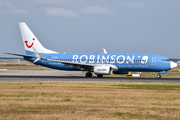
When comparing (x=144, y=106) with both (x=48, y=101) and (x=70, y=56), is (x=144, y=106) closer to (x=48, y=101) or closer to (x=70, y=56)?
(x=48, y=101)

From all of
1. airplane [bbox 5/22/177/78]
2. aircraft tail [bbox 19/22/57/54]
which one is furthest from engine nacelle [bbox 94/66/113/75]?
aircraft tail [bbox 19/22/57/54]

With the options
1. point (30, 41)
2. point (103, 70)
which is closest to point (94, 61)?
point (103, 70)

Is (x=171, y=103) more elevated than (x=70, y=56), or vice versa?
(x=70, y=56)

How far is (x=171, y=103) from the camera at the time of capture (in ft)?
58.3

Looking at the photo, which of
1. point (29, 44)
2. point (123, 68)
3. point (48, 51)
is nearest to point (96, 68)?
point (123, 68)

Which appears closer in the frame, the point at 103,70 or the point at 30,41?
the point at 103,70

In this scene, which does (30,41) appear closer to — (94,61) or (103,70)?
(94,61)

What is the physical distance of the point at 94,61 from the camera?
158 ft

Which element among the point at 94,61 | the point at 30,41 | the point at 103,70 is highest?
the point at 30,41

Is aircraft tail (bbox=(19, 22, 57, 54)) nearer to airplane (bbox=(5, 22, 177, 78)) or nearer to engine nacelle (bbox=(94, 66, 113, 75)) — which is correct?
airplane (bbox=(5, 22, 177, 78))

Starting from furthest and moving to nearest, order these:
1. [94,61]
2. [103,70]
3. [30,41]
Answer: [30,41] → [94,61] → [103,70]

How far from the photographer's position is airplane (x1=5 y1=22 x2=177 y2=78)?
148ft

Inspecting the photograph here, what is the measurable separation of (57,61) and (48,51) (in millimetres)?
5578

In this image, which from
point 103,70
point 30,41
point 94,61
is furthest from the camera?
point 30,41
